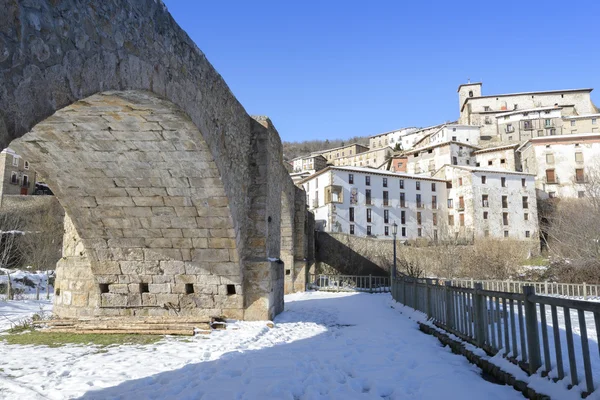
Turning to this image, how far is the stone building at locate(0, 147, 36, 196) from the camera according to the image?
39.1m

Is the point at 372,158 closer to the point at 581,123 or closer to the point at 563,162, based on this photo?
the point at 581,123

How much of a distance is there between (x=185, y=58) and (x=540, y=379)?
567 centimetres

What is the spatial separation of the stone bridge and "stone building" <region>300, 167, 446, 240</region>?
95.5 feet

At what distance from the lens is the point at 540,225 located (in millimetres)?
43844

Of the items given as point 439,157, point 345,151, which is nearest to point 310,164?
point 345,151

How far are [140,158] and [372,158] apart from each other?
234 ft

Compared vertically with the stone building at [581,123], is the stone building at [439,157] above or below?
below

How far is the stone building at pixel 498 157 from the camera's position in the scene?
50.4 metres

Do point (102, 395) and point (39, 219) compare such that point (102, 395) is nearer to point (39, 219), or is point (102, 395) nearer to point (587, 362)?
point (587, 362)

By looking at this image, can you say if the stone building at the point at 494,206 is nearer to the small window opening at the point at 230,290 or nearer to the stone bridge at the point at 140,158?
the stone bridge at the point at 140,158

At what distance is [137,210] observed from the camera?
8.16 metres

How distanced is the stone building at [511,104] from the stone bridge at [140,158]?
60.0m

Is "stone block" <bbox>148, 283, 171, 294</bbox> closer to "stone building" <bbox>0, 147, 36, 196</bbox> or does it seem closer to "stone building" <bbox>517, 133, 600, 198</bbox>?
"stone building" <bbox>0, 147, 36, 196</bbox>

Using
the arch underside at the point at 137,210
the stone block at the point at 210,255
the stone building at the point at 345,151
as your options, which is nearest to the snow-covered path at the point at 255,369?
the stone block at the point at 210,255
